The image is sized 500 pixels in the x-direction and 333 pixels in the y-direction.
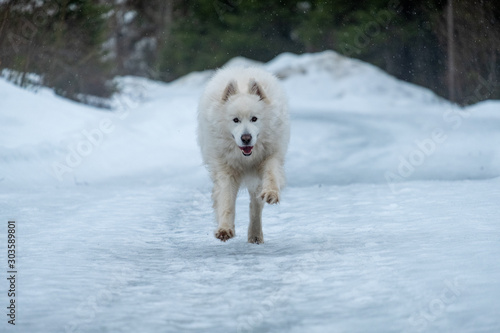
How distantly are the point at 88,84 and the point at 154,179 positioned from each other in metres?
8.97

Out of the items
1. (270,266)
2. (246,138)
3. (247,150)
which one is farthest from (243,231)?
(270,266)

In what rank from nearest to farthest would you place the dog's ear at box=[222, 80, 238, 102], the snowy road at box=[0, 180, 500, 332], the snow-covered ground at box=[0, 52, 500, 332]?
the snowy road at box=[0, 180, 500, 332]
the snow-covered ground at box=[0, 52, 500, 332]
the dog's ear at box=[222, 80, 238, 102]

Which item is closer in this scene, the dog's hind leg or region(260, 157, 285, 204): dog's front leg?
region(260, 157, 285, 204): dog's front leg

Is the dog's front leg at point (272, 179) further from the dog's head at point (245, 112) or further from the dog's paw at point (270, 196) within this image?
the dog's head at point (245, 112)

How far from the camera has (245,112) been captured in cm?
534

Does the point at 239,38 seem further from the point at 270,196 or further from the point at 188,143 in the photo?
the point at 270,196

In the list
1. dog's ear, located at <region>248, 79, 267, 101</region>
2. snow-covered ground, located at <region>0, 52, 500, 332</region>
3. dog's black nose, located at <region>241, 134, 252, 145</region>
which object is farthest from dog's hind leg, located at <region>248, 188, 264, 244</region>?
dog's ear, located at <region>248, 79, 267, 101</region>

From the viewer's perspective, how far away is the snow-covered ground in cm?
334

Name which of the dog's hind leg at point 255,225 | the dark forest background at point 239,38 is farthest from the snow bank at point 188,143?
the dog's hind leg at point 255,225

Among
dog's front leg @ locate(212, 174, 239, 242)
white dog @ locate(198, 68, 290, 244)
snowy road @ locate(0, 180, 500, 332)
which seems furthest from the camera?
white dog @ locate(198, 68, 290, 244)

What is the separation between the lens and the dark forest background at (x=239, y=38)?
48.6ft

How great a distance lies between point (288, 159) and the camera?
37.1 feet

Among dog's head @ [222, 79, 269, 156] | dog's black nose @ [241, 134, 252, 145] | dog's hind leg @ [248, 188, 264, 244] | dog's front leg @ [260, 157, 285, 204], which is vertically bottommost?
dog's hind leg @ [248, 188, 264, 244]

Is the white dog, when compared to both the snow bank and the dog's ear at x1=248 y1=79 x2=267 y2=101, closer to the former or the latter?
the dog's ear at x1=248 y1=79 x2=267 y2=101
